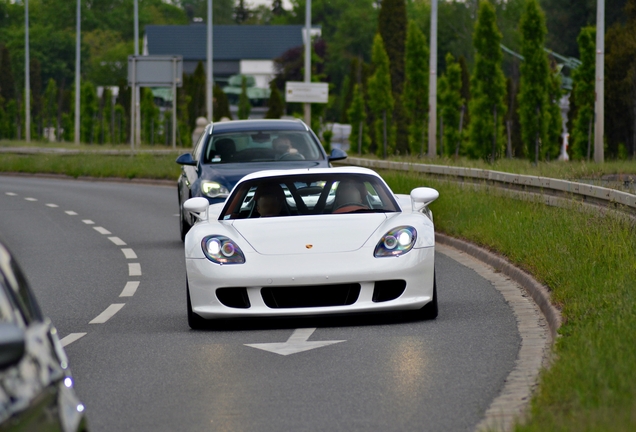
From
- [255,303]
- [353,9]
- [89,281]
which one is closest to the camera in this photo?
[255,303]

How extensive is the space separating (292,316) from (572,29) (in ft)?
278

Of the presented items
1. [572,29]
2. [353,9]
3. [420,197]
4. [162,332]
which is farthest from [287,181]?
[353,9]

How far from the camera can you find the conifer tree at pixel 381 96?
211 ft

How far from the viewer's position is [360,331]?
387 inches

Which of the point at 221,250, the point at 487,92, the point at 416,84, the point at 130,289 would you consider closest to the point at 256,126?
the point at 130,289

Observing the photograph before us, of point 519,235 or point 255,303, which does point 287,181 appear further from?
point 519,235

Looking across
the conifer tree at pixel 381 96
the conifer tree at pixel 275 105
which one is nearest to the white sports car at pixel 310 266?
the conifer tree at pixel 381 96

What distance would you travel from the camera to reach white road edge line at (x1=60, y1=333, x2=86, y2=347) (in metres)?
9.60

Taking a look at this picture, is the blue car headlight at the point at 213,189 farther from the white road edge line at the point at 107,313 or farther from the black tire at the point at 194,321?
the black tire at the point at 194,321

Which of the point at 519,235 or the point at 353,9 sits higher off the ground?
the point at 353,9

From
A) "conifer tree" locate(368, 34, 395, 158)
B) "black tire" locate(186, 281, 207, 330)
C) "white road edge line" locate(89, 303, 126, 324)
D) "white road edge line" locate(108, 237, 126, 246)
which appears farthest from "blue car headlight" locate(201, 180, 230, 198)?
"conifer tree" locate(368, 34, 395, 158)

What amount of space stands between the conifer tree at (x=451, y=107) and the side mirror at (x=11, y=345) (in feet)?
180

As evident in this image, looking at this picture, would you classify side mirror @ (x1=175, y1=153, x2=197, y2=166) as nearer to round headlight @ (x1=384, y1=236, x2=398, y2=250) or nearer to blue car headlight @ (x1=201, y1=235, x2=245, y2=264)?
blue car headlight @ (x1=201, y1=235, x2=245, y2=264)

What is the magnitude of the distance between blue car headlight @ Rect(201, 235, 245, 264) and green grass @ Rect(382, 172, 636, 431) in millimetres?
2415
